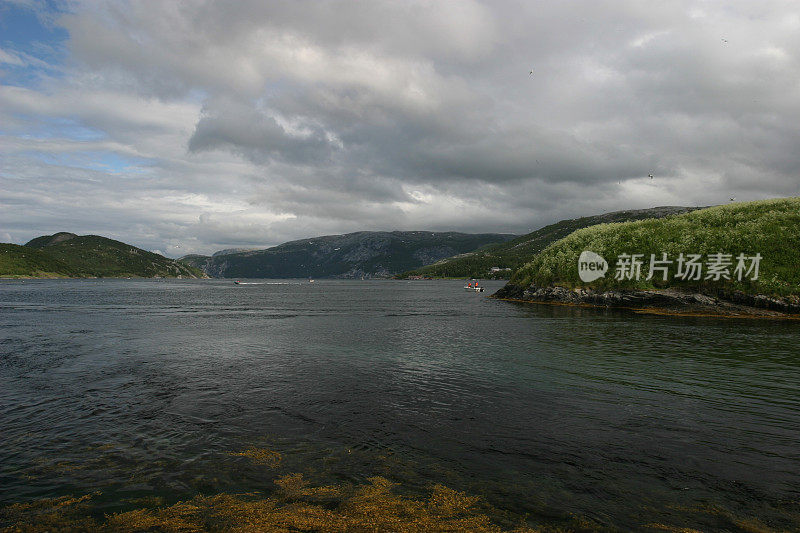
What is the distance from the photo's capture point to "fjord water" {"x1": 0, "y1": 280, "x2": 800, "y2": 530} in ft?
40.4

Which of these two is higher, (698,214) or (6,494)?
(698,214)

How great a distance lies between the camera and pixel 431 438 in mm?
16672

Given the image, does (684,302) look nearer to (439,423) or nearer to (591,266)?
(591,266)

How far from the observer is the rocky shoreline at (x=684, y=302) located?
64812 millimetres

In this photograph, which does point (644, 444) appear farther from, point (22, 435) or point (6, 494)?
point (22, 435)

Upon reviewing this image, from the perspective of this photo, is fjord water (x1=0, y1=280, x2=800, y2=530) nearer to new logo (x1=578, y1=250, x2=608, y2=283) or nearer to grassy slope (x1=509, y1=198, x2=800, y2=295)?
grassy slope (x1=509, y1=198, x2=800, y2=295)

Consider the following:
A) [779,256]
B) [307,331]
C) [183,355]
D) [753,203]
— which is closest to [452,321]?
[307,331]

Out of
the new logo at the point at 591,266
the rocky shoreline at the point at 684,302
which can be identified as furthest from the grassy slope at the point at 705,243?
the rocky shoreline at the point at 684,302

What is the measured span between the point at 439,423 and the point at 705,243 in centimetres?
8478

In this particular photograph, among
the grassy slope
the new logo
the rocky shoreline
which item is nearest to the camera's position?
the rocky shoreline

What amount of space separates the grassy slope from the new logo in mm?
1082

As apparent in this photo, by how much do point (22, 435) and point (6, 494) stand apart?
635 centimetres

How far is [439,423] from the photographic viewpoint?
18.5 meters

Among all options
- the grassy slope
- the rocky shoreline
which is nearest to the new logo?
the grassy slope
